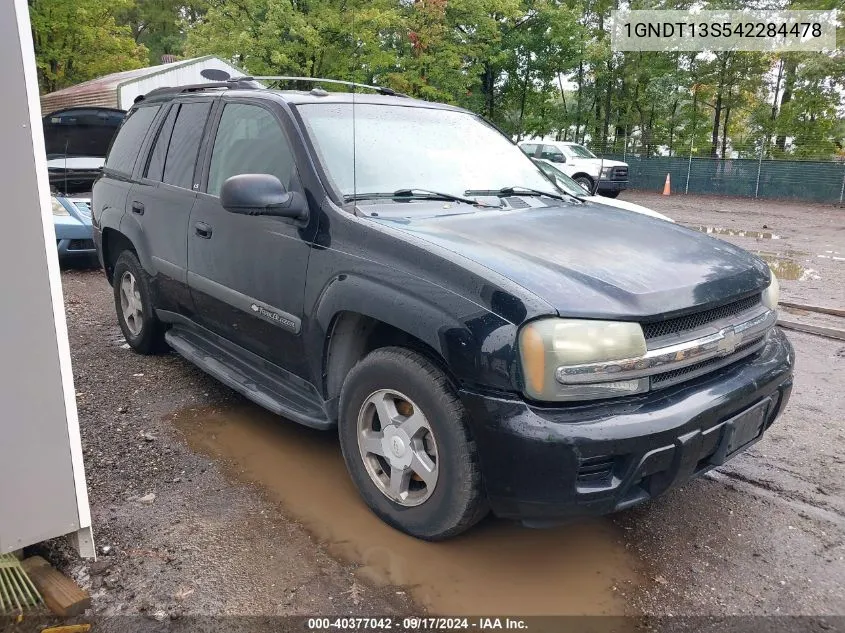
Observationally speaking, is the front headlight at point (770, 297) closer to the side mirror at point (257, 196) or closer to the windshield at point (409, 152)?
the windshield at point (409, 152)

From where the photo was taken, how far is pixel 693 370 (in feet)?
8.36

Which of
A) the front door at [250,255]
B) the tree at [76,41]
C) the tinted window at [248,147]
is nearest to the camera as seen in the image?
the front door at [250,255]

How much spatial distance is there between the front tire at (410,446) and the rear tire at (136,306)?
232 cm

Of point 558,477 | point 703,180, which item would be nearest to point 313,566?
point 558,477

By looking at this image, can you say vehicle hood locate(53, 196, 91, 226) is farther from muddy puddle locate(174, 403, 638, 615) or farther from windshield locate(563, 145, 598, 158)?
windshield locate(563, 145, 598, 158)

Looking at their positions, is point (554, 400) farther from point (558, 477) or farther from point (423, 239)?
point (423, 239)

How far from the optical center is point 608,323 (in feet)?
7.56

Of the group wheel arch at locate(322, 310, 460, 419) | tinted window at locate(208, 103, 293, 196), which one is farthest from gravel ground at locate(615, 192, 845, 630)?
tinted window at locate(208, 103, 293, 196)

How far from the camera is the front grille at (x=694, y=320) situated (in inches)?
95.3

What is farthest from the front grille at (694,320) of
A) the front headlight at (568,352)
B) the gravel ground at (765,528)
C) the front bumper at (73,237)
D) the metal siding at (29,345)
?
the front bumper at (73,237)

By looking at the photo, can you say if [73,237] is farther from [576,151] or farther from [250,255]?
[576,151]

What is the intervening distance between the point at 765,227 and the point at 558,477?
14377 millimetres

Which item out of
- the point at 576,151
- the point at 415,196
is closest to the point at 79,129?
the point at 415,196

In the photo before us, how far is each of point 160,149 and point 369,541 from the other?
3052 millimetres
